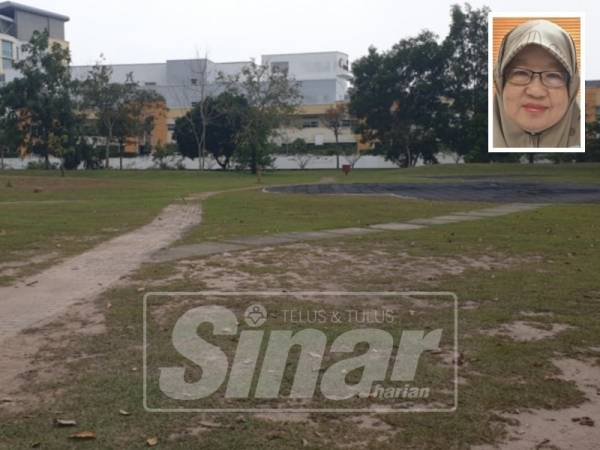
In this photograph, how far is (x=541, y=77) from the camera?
3353cm

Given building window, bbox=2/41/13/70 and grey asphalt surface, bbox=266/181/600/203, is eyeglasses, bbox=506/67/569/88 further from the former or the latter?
building window, bbox=2/41/13/70

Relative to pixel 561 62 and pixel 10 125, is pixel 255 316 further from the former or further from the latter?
pixel 10 125

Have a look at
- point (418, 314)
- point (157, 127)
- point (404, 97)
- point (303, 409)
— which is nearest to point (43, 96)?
point (404, 97)

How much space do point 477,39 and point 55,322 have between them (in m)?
55.8

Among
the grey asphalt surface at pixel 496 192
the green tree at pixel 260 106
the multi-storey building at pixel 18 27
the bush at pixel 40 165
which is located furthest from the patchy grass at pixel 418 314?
the multi-storey building at pixel 18 27

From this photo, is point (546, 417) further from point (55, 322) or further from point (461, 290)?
point (55, 322)

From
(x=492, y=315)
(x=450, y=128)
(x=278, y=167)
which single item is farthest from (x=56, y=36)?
(x=492, y=315)

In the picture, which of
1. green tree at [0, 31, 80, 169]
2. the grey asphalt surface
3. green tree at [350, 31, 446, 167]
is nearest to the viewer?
the grey asphalt surface

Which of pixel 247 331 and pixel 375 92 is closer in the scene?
pixel 247 331

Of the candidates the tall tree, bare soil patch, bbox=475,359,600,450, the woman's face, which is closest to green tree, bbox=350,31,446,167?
the tall tree

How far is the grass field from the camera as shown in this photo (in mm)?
3619

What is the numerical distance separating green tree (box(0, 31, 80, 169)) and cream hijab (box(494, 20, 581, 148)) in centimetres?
3018

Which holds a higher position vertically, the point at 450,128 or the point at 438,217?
the point at 450,128

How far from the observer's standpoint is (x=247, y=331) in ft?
17.7
